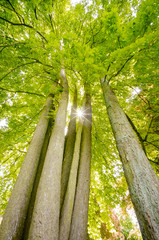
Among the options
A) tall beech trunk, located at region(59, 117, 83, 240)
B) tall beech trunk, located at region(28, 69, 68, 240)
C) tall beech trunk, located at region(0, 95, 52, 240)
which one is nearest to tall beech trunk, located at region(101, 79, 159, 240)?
tall beech trunk, located at region(28, 69, 68, 240)

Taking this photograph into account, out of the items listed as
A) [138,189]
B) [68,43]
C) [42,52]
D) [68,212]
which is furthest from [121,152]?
[42,52]

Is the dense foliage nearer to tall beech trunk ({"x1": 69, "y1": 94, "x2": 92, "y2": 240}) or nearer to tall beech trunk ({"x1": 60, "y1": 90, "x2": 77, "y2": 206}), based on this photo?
tall beech trunk ({"x1": 60, "y1": 90, "x2": 77, "y2": 206})

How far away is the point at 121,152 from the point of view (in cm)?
179

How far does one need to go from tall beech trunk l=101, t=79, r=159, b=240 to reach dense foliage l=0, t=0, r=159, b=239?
1.60m

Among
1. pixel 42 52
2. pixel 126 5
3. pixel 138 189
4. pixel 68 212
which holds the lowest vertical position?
pixel 68 212

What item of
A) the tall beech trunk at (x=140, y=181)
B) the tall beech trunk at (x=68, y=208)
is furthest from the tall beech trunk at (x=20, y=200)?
the tall beech trunk at (x=140, y=181)

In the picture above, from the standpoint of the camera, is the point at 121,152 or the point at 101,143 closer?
the point at 121,152

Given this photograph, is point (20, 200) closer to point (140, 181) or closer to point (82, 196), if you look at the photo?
point (82, 196)

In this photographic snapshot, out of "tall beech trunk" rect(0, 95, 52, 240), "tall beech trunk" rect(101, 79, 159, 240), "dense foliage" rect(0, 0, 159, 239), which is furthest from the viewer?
"dense foliage" rect(0, 0, 159, 239)

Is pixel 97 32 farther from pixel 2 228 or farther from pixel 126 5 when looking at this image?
pixel 2 228

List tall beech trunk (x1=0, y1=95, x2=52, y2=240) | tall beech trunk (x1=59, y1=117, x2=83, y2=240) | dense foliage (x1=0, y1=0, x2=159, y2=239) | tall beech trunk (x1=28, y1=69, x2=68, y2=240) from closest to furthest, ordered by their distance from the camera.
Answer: tall beech trunk (x1=28, y1=69, x2=68, y2=240) → tall beech trunk (x1=0, y1=95, x2=52, y2=240) → tall beech trunk (x1=59, y1=117, x2=83, y2=240) → dense foliage (x1=0, y1=0, x2=159, y2=239)

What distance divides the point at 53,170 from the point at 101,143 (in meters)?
2.99

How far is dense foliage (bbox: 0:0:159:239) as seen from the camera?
7.15 ft

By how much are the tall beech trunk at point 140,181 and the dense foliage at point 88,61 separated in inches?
63.0
